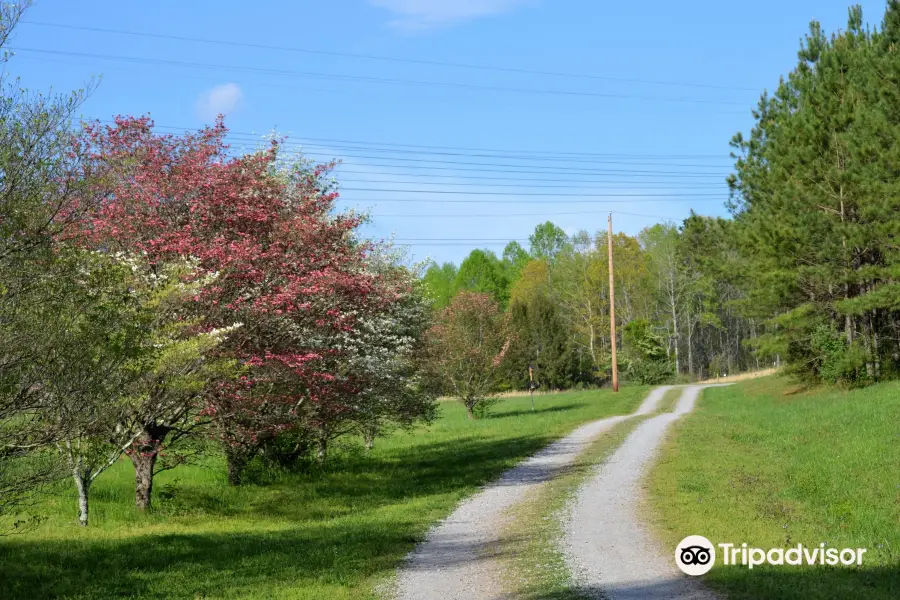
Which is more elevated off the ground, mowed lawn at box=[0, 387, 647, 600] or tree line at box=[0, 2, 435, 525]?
tree line at box=[0, 2, 435, 525]

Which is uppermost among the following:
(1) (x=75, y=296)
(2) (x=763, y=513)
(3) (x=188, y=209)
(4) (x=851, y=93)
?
(4) (x=851, y=93)

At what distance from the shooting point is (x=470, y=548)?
39.7ft

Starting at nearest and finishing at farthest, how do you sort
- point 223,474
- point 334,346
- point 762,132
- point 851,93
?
point 334,346, point 223,474, point 851,93, point 762,132

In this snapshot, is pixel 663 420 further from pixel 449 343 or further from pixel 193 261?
pixel 193 261

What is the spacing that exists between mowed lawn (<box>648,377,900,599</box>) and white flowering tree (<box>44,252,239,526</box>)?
7.53m

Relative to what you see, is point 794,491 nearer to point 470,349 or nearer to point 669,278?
point 470,349

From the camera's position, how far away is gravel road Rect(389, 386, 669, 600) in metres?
9.77

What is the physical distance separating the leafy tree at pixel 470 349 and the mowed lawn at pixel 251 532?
1531 cm

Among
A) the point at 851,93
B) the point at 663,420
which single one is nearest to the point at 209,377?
the point at 663,420

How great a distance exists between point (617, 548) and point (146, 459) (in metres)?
10.3

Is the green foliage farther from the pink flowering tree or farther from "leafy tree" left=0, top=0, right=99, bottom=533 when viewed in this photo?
"leafy tree" left=0, top=0, right=99, bottom=533

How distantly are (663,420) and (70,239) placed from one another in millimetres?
23720

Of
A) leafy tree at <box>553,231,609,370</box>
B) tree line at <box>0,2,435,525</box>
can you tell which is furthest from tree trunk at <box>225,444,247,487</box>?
leafy tree at <box>553,231,609,370</box>

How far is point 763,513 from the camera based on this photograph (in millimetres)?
13180
